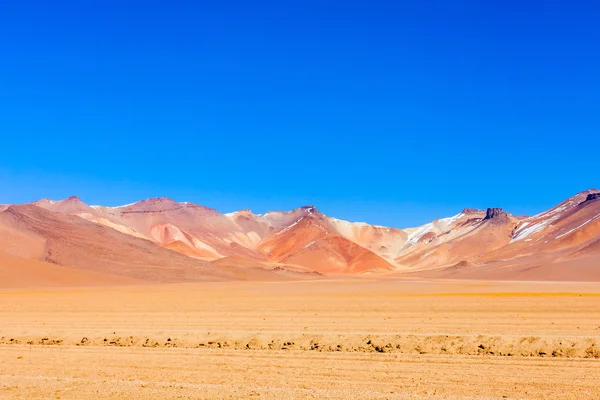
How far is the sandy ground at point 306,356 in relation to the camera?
12898mm

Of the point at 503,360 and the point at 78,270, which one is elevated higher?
the point at 78,270

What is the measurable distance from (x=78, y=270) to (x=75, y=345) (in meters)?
64.1

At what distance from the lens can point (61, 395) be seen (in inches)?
496

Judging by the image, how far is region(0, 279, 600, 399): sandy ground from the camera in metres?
12.9

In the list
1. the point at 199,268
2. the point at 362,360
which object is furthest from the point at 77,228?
the point at 362,360

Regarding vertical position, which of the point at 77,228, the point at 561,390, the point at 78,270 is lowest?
the point at 561,390

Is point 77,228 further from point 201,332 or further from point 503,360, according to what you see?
point 503,360

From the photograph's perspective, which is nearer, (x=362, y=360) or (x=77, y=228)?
(x=362, y=360)

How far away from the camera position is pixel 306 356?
670 inches

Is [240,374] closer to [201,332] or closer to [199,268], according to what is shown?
[201,332]

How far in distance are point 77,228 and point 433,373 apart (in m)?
98.7

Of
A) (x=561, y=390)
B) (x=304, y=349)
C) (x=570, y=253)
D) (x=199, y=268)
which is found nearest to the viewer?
(x=561, y=390)

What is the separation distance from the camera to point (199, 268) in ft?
327

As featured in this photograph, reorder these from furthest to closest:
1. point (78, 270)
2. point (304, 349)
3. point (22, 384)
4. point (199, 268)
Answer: point (199, 268) → point (78, 270) → point (304, 349) → point (22, 384)
